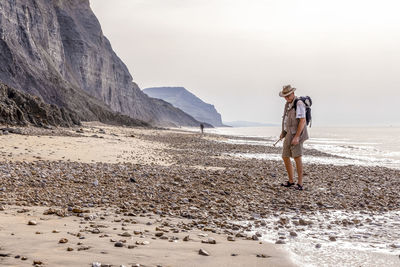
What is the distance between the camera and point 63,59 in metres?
68.2

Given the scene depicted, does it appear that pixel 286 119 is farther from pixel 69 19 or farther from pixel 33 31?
pixel 69 19

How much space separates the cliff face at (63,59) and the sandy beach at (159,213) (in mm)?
40125

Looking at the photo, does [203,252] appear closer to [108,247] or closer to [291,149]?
[108,247]

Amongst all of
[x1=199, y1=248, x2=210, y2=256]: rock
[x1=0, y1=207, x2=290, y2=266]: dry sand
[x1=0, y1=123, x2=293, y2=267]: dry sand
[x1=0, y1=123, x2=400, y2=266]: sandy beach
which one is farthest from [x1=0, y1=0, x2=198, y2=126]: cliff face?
[x1=199, y1=248, x2=210, y2=256]: rock

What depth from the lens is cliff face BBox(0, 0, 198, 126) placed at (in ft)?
156

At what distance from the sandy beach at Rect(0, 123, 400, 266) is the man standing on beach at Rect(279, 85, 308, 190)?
0.77m

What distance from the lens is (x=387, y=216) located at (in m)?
6.94

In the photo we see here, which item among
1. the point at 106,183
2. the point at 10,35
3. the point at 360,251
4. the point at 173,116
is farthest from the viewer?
the point at 173,116

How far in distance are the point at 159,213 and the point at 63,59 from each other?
6806 centimetres

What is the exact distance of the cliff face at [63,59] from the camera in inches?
1868

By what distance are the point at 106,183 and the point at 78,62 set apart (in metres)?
73.7

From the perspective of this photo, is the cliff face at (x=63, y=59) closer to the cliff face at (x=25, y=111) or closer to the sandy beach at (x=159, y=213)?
the cliff face at (x=25, y=111)

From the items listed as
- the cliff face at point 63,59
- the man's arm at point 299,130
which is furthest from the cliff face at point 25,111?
the man's arm at point 299,130

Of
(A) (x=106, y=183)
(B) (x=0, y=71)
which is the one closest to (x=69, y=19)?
(B) (x=0, y=71)
